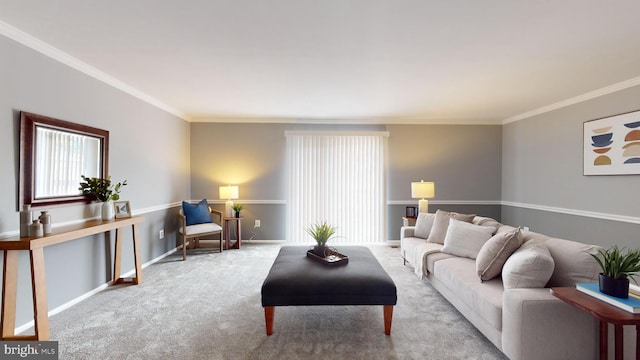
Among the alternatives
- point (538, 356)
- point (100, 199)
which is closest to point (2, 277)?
point (100, 199)

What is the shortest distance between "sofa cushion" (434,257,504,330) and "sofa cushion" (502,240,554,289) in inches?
Result: 6.2

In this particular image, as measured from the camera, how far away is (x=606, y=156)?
346 cm

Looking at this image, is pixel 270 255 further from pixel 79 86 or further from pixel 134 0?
pixel 134 0

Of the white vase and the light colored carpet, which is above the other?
the white vase

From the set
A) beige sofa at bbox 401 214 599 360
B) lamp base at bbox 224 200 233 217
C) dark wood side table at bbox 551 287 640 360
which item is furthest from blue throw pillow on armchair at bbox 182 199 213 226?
dark wood side table at bbox 551 287 640 360

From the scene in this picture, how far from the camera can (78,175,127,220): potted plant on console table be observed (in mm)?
2834

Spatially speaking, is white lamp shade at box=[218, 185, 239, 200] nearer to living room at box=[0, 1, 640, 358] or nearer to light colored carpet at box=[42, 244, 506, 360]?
living room at box=[0, 1, 640, 358]

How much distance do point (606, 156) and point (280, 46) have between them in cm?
425

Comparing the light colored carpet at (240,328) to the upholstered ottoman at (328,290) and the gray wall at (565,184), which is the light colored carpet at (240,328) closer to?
the upholstered ottoman at (328,290)

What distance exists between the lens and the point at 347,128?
17.3 ft

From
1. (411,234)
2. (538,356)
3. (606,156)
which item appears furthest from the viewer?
(411,234)

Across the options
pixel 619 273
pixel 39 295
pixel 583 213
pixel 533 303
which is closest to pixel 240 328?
pixel 39 295

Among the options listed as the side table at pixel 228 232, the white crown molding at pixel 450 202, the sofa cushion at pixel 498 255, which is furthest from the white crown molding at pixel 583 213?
the side table at pixel 228 232

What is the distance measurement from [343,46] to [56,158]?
9.36 feet
